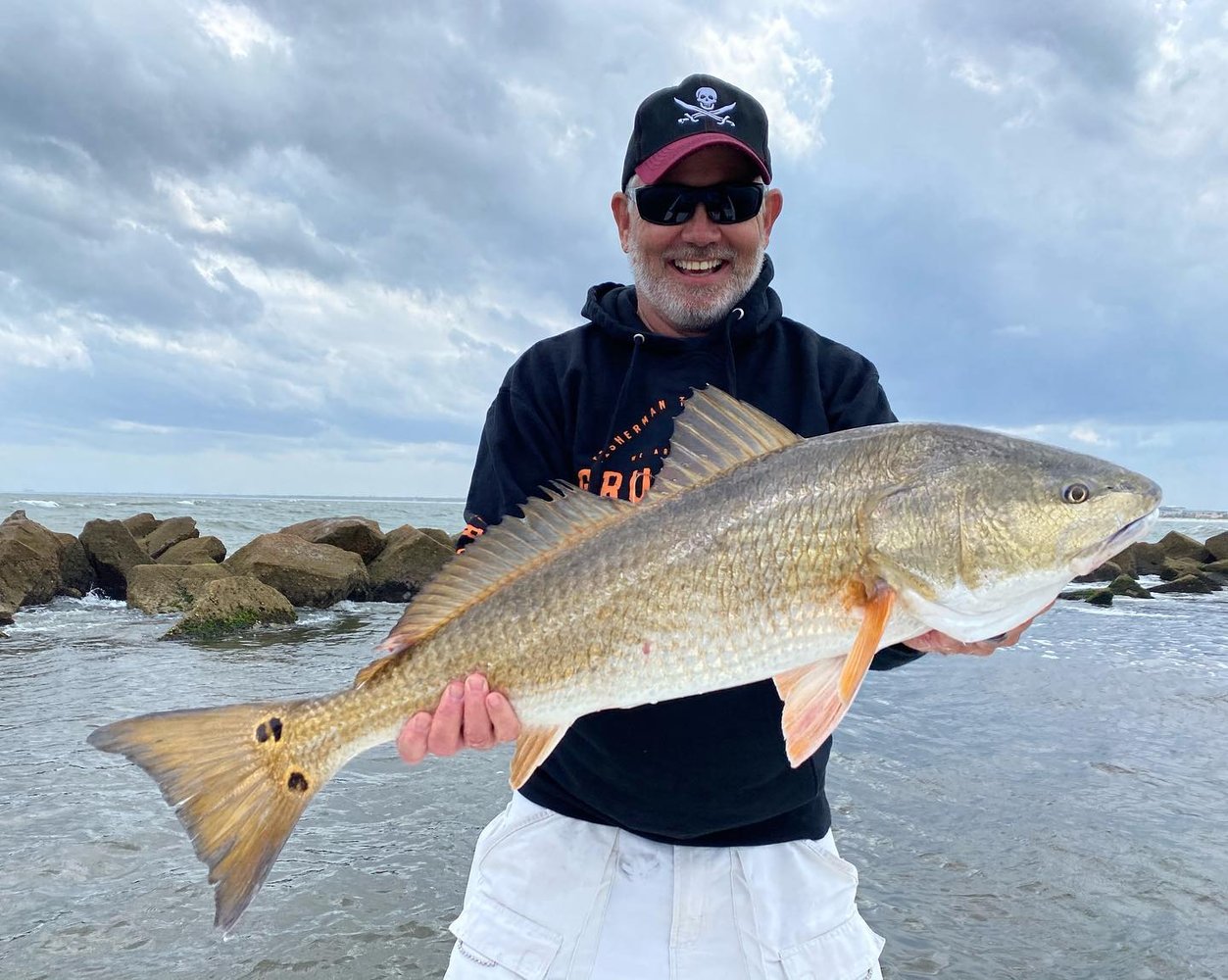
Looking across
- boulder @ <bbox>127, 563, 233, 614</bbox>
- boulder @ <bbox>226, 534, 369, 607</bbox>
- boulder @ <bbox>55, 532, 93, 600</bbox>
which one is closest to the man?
boulder @ <bbox>226, 534, 369, 607</bbox>

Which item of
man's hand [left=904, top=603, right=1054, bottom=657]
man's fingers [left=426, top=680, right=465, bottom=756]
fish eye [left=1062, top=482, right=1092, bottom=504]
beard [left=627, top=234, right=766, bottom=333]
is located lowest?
man's fingers [left=426, top=680, right=465, bottom=756]

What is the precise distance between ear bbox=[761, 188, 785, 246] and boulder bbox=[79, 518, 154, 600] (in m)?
16.7

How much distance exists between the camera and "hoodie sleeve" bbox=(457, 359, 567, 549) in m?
3.25

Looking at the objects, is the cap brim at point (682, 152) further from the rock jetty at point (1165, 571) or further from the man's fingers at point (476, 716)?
the rock jetty at point (1165, 571)

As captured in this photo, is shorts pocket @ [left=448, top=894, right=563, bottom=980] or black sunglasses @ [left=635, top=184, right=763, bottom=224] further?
black sunglasses @ [left=635, top=184, right=763, bottom=224]

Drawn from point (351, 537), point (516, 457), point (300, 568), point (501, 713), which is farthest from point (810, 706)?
point (351, 537)

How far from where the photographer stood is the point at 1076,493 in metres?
2.50

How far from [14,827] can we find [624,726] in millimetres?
4654

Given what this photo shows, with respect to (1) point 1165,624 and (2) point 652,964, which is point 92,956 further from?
(1) point 1165,624

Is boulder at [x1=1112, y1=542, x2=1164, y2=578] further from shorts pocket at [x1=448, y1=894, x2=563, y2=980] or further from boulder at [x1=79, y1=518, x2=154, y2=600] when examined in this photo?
shorts pocket at [x1=448, y1=894, x2=563, y2=980]

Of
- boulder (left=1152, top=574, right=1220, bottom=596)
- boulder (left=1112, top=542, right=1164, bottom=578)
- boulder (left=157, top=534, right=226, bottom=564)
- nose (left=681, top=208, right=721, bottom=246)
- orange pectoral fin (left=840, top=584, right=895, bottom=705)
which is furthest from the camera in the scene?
boulder (left=1112, top=542, right=1164, bottom=578)

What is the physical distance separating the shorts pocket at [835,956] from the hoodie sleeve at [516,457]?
1.82m

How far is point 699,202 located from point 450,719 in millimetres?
2147

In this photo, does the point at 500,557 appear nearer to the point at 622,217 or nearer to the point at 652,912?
the point at 652,912
